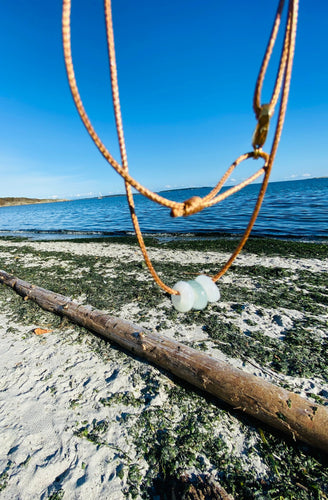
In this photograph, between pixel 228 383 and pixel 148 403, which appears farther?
pixel 148 403

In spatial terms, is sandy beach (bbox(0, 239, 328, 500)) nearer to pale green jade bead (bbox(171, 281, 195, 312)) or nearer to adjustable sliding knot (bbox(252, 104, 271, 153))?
pale green jade bead (bbox(171, 281, 195, 312))

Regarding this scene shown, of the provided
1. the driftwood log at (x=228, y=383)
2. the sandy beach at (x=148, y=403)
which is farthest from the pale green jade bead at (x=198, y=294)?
the sandy beach at (x=148, y=403)

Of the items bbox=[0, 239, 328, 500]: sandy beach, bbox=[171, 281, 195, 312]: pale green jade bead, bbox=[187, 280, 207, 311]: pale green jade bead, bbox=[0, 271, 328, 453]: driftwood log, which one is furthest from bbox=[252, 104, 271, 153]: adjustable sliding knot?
bbox=[0, 239, 328, 500]: sandy beach

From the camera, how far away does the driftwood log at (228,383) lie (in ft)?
7.28

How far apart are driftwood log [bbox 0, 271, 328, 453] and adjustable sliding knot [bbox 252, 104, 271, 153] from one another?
2287 millimetres

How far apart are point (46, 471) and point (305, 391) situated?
2866mm

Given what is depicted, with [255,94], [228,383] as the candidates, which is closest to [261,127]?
[255,94]

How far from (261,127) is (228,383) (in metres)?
2.47

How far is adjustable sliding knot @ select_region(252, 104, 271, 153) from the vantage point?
146 cm

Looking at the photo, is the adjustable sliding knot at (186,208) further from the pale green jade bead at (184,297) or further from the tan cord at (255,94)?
the pale green jade bead at (184,297)

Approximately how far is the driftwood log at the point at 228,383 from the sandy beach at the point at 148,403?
0.63 feet

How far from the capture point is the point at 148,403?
2.82 meters

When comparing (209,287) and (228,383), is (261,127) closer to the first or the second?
(209,287)

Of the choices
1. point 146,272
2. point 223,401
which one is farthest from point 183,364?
point 146,272
